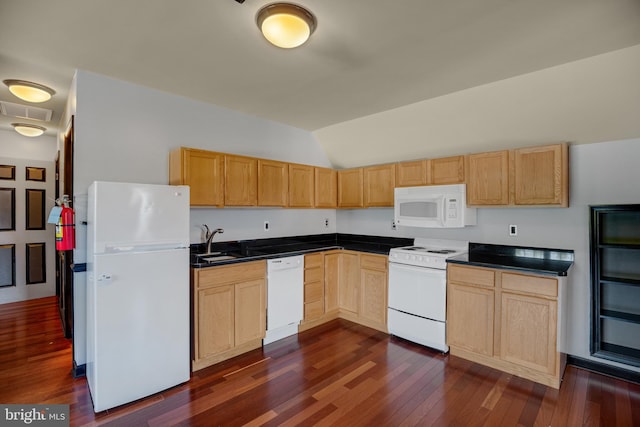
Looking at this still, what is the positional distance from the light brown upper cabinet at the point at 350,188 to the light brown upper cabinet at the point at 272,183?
3.34 feet

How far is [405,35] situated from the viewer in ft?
6.96

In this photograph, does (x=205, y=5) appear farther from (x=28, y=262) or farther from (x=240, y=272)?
(x=28, y=262)

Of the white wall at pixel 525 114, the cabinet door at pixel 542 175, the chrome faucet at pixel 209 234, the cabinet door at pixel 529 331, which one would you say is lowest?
the cabinet door at pixel 529 331

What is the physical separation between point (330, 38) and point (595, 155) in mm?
2608

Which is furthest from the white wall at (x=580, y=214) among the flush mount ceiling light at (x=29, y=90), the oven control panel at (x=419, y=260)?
the flush mount ceiling light at (x=29, y=90)

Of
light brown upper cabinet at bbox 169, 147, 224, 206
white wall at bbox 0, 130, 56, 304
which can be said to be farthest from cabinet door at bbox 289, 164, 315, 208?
white wall at bbox 0, 130, 56, 304

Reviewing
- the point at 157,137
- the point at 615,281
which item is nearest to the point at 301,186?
the point at 157,137

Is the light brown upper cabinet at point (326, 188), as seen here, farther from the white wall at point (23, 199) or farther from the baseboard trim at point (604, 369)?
the white wall at point (23, 199)

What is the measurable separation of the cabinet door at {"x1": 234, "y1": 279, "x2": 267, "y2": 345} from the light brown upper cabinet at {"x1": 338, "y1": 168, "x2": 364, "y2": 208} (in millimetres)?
1822

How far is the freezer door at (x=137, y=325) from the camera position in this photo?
2.24m

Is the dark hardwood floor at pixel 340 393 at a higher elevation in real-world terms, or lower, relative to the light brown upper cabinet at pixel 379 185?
lower

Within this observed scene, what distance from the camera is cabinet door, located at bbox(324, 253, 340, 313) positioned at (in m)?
3.99

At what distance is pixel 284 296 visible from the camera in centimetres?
350

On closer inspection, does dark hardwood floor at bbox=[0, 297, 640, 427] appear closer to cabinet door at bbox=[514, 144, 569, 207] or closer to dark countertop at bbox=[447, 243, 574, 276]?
dark countertop at bbox=[447, 243, 574, 276]
